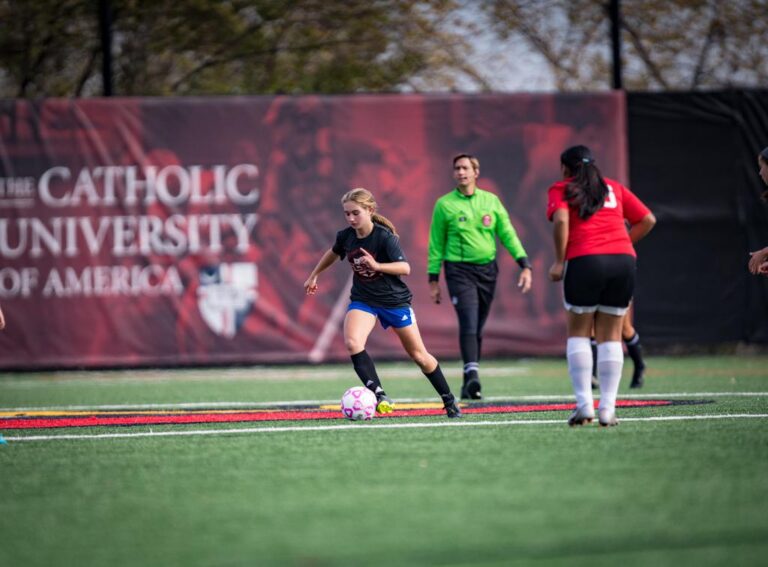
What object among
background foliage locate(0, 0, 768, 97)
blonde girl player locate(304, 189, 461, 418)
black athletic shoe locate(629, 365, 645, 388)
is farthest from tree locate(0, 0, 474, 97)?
blonde girl player locate(304, 189, 461, 418)

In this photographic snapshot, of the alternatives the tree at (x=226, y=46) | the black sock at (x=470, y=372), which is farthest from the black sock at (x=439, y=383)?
the tree at (x=226, y=46)

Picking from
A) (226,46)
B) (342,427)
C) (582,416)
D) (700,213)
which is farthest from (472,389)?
(226,46)

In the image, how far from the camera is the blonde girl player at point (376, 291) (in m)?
9.05

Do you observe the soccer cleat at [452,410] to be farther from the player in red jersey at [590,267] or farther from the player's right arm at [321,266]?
the player's right arm at [321,266]

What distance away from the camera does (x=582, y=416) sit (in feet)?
26.5

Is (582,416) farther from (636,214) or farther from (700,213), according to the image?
(700,213)

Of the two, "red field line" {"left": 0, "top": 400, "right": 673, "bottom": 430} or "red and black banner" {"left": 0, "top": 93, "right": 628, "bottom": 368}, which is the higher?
"red and black banner" {"left": 0, "top": 93, "right": 628, "bottom": 368}

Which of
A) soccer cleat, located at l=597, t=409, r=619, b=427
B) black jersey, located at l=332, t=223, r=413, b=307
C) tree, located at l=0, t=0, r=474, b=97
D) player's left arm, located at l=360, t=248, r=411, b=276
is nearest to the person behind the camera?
soccer cleat, located at l=597, t=409, r=619, b=427

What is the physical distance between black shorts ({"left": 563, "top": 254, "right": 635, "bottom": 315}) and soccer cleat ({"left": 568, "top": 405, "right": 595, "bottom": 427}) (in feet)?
2.11

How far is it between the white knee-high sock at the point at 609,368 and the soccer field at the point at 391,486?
0.20m

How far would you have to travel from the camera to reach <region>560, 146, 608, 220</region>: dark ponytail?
7863 millimetres

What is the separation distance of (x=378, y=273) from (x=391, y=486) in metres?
3.45

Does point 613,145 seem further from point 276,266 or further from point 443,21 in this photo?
point 276,266

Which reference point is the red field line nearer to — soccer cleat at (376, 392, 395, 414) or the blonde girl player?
soccer cleat at (376, 392, 395, 414)
